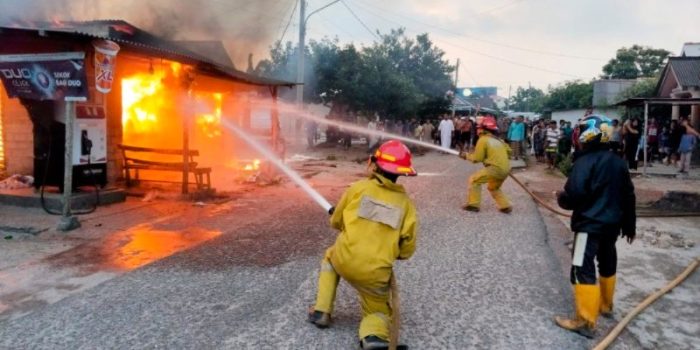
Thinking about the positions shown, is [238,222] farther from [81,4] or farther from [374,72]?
[374,72]

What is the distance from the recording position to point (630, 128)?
14.6m

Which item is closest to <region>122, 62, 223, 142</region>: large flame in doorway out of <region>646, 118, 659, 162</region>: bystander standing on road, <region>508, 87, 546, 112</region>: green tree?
<region>646, 118, 659, 162</region>: bystander standing on road

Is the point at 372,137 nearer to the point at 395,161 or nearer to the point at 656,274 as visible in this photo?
the point at 656,274

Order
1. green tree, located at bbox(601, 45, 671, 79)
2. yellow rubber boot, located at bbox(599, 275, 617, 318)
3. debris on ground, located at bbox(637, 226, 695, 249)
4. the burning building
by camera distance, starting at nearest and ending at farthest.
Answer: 1. yellow rubber boot, located at bbox(599, 275, 617, 318)
2. debris on ground, located at bbox(637, 226, 695, 249)
3. the burning building
4. green tree, located at bbox(601, 45, 671, 79)

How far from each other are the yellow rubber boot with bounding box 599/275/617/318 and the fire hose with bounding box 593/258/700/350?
139mm

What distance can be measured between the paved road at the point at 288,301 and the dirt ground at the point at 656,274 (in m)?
0.50

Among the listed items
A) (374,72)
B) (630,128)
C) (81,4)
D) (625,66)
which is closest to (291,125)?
(374,72)

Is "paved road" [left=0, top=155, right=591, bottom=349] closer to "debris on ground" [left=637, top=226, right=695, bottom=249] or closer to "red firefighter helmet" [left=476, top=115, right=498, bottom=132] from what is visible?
"debris on ground" [left=637, top=226, right=695, bottom=249]

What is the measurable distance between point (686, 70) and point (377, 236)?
78.0 ft

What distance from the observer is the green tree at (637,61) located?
50719 mm

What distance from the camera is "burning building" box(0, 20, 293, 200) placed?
27.4 ft

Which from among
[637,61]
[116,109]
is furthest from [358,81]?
[637,61]

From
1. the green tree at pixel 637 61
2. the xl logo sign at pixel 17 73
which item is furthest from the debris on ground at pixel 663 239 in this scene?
the green tree at pixel 637 61

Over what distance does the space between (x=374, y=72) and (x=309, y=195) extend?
1479cm
